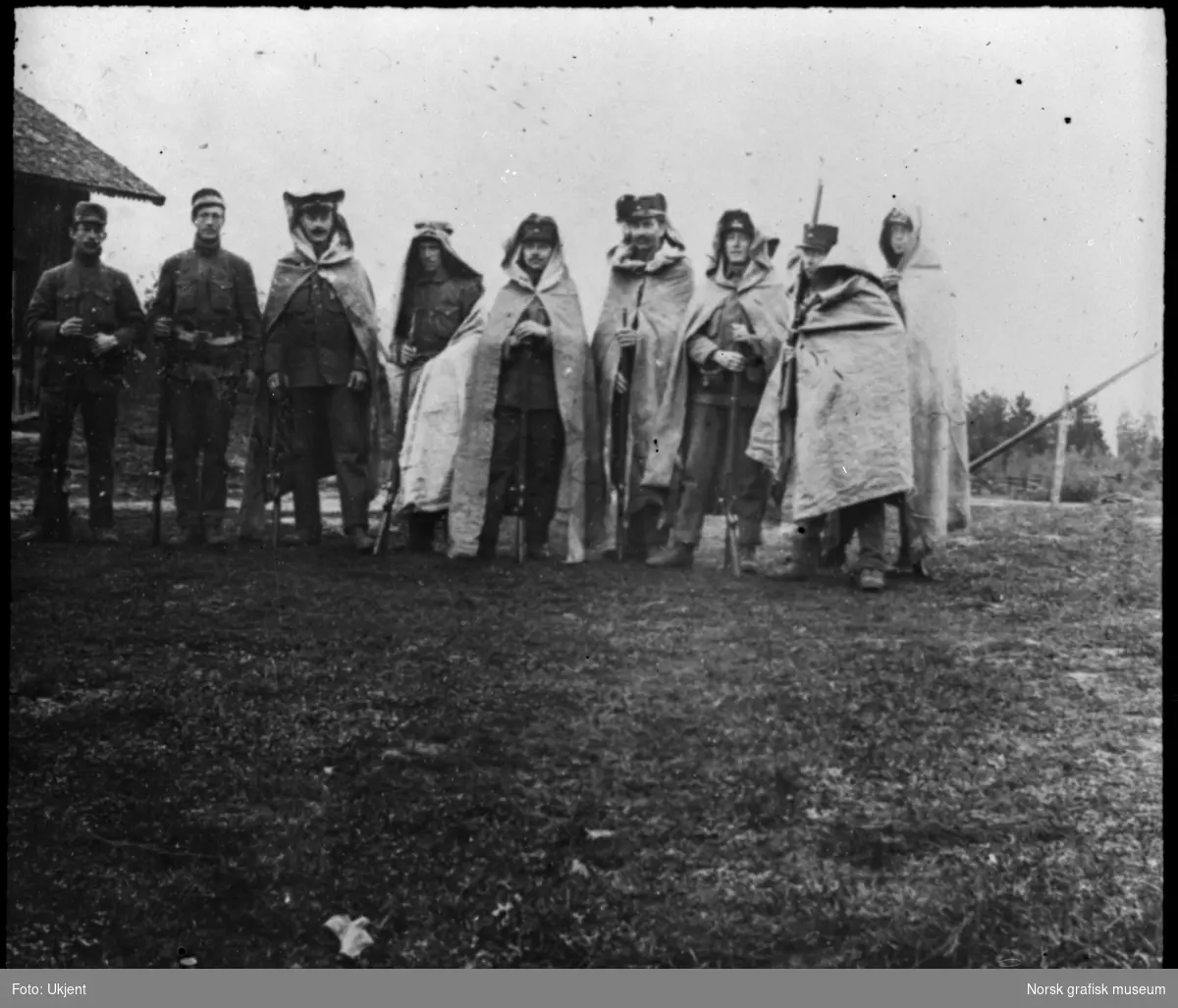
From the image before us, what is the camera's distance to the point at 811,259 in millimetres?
4055

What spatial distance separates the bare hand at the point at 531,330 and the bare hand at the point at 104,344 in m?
1.39

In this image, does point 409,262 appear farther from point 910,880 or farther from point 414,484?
point 910,880

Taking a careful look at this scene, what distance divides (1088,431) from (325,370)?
2643mm

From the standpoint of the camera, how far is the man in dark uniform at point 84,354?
402cm

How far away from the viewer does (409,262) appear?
412 centimetres

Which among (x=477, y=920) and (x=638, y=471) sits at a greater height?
(x=638, y=471)

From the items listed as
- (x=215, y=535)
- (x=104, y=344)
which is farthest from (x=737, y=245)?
(x=104, y=344)

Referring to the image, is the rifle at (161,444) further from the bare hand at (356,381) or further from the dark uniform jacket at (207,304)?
the bare hand at (356,381)

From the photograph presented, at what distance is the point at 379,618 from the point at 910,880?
1799mm

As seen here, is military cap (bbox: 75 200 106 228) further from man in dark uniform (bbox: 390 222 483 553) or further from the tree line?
the tree line

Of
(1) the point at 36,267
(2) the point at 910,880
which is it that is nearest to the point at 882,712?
(2) the point at 910,880

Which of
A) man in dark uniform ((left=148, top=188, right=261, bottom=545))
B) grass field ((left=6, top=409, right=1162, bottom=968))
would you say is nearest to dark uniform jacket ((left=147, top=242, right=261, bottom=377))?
man in dark uniform ((left=148, top=188, right=261, bottom=545))

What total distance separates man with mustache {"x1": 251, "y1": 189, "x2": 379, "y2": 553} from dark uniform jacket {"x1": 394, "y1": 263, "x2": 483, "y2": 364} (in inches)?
5.8

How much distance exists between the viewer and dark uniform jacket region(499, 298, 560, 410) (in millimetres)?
4320
